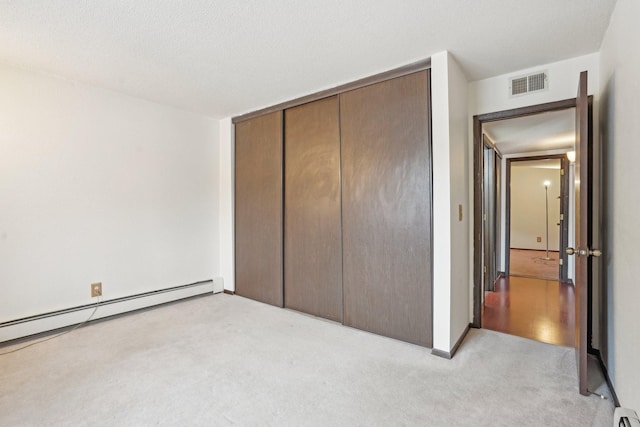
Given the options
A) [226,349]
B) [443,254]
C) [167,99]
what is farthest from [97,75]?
[443,254]

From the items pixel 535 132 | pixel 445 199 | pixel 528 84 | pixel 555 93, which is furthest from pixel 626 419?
pixel 535 132

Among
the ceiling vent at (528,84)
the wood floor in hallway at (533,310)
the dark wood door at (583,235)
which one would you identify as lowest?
the wood floor in hallway at (533,310)

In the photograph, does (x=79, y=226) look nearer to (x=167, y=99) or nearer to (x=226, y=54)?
(x=167, y=99)

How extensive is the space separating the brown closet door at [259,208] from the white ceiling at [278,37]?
82cm

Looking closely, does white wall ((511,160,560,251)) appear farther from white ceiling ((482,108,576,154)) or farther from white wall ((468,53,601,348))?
white wall ((468,53,601,348))

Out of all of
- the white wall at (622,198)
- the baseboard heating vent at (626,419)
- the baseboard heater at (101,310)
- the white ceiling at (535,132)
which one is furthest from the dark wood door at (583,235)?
the baseboard heater at (101,310)

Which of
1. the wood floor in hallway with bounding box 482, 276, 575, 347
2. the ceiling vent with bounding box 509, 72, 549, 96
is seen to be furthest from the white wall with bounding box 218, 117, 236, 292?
the ceiling vent with bounding box 509, 72, 549, 96

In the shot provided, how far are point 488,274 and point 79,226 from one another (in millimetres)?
4836

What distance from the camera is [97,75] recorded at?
2.74 m

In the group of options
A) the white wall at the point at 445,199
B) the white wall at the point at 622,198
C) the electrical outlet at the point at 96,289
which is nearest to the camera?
the white wall at the point at 622,198

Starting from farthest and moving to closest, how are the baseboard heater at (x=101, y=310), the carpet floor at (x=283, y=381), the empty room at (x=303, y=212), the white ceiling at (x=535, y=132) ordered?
the white ceiling at (x=535, y=132) → the baseboard heater at (x=101, y=310) → the empty room at (x=303, y=212) → the carpet floor at (x=283, y=381)

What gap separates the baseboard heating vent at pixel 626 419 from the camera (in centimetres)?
124

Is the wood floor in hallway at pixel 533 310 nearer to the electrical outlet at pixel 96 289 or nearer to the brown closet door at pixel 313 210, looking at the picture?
the brown closet door at pixel 313 210

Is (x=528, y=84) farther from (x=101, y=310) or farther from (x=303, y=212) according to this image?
(x=101, y=310)
